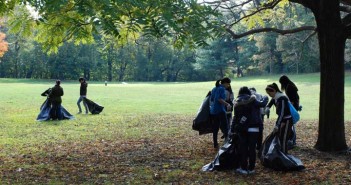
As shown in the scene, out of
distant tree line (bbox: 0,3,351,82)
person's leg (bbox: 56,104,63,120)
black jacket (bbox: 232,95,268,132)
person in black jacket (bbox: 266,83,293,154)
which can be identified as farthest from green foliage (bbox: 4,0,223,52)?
distant tree line (bbox: 0,3,351,82)

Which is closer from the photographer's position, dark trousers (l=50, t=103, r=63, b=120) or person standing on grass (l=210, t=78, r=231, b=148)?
person standing on grass (l=210, t=78, r=231, b=148)

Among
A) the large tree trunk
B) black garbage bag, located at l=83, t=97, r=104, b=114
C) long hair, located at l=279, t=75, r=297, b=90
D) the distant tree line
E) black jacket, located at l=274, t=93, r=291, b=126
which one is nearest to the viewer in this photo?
black jacket, located at l=274, t=93, r=291, b=126

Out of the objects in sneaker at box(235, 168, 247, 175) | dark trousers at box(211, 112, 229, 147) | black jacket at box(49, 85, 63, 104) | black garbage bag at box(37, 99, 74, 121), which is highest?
black jacket at box(49, 85, 63, 104)

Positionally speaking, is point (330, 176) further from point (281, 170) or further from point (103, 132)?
point (103, 132)

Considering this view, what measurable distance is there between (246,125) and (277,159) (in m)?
0.94

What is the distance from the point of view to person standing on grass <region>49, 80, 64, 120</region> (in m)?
16.8

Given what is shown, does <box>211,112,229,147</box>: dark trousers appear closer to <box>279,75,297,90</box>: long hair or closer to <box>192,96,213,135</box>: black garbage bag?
<box>192,96,213,135</box>: black garbage bag

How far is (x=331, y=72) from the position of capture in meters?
9.96

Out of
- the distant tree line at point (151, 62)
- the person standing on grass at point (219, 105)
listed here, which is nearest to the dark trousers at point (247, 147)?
the person standing on grass at point (219, 105)

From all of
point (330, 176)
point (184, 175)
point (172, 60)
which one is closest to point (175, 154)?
point (184, 175)

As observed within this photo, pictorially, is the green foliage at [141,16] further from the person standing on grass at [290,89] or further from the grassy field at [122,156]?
the person standing on grass at [290,89]

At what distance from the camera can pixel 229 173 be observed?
7.98 metres

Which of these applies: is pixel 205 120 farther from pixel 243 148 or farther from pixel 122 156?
pixel 243 148

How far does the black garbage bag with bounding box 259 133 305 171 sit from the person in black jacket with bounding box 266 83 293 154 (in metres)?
0.12
